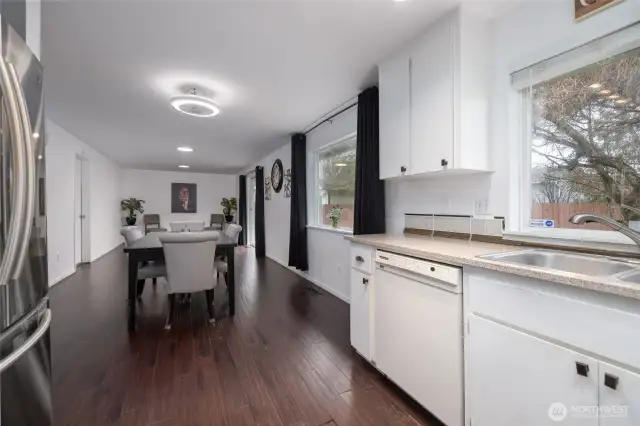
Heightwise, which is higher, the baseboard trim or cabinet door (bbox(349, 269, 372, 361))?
cabinet door (bbox(349, 269, 372, 361))

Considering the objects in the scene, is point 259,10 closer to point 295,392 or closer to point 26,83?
point 26,83

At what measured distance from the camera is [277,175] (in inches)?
219

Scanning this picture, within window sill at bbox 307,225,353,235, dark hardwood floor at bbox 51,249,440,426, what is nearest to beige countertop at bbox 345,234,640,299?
dark hardwood floor at bbox 51,249,440,426

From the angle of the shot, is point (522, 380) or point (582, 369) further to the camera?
point (522, 380)

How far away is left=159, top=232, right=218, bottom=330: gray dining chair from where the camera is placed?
8.46 ft

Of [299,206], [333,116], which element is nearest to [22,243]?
[333,116]

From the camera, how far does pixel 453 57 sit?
175 centimetres

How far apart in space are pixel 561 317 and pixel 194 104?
10.3ft

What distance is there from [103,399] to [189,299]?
74.5 inches

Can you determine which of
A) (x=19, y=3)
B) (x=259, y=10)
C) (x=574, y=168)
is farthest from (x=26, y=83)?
(x=574, y=168)

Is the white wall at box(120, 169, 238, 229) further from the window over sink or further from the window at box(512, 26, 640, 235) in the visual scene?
the window at box(512, 26, 640, 235)

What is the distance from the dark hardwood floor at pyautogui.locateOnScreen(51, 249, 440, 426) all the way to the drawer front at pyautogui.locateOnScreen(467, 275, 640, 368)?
787 mm

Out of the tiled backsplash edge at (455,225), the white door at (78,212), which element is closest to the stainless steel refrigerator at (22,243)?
the tiled backsplash edge at (455,225)

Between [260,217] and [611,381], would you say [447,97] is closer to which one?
[611,381]
